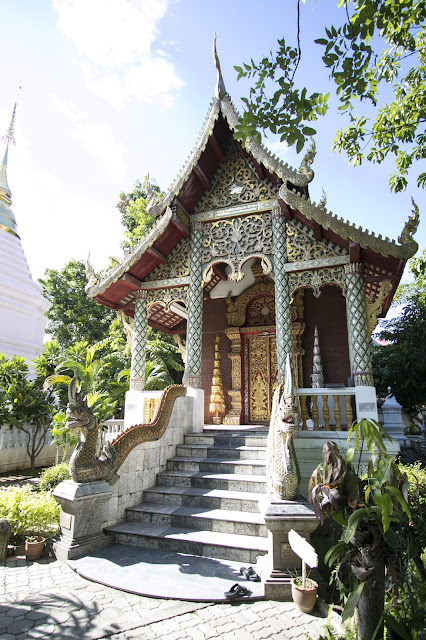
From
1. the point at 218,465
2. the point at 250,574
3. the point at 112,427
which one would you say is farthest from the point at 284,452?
the point at 112,427

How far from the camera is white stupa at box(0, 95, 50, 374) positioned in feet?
52.3

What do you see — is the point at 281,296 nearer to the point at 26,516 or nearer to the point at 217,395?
the point at 217,395

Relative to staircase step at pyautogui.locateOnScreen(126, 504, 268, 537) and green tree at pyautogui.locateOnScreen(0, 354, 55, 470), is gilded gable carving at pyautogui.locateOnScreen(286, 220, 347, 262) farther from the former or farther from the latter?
green tree at pyautogui.locateOnScreen(0, 354, 55, 470)

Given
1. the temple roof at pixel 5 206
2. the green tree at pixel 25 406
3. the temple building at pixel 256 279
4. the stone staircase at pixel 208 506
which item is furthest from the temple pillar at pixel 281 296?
the temple roof at pixel 5 206

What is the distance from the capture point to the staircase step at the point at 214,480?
518cm

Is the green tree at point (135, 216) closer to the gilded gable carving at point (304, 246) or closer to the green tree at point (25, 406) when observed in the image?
the green tree at point (25, 406)

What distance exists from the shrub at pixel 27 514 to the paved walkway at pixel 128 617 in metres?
0.95

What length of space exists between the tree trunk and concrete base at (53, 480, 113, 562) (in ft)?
10.5

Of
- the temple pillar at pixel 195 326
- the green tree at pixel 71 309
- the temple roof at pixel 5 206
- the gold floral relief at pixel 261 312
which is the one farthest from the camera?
the green tree at pixel 71 309

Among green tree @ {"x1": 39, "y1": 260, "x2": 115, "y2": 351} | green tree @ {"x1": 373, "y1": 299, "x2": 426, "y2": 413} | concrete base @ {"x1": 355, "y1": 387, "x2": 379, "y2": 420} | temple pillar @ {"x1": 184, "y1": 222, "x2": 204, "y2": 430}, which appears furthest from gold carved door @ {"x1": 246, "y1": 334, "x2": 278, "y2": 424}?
green tree @ {"x1": 39, "y1": 260, "x2": 115, "y2": 351}

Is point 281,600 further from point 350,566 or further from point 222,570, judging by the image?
point 350,566

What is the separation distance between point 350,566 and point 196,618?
148cm

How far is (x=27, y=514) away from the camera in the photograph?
462 centimetres

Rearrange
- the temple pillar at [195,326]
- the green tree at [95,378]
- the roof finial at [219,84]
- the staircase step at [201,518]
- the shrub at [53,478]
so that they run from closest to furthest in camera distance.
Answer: the staircase step at [201,518]
the shrub at [53,478]
the temple pillar at [195,326]
the roof finial at [219,84]
the green tree at [95,378]
